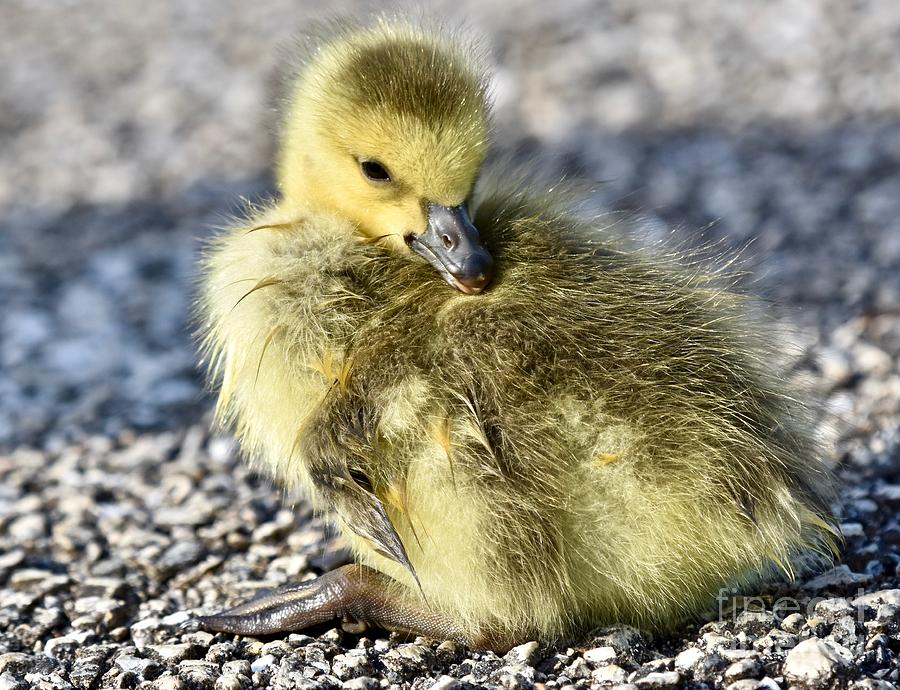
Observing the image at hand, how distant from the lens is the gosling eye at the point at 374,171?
2217mm

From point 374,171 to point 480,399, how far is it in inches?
22.9

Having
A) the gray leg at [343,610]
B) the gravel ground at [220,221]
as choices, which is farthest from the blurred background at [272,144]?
the gray leg at [343,610]

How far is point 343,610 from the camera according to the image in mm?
2133

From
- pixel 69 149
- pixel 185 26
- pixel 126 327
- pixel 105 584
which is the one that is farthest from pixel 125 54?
pixel 105 584

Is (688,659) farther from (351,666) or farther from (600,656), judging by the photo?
(351,666)

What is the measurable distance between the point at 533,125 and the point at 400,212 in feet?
11.1

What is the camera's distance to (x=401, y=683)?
1.99m

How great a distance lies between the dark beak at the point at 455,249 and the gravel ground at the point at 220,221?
0.41 meters

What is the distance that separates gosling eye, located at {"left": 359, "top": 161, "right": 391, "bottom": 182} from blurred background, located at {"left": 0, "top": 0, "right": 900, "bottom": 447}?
0.55 metres

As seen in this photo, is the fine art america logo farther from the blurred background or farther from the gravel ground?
the blurred background

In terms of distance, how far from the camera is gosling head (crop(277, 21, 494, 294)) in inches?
84.0

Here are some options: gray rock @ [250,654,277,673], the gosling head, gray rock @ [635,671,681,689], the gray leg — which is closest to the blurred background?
the gosling head

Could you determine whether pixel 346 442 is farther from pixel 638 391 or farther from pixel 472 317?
pixel 638 391

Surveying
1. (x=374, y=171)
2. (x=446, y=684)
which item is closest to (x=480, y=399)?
(x=446, y=684)
